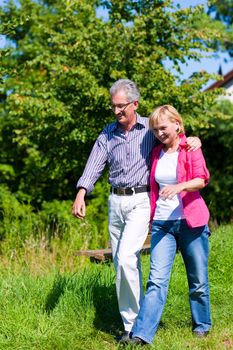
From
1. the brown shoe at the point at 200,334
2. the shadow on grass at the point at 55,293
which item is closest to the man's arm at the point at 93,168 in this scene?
the shadow on grass at the point at 55,293

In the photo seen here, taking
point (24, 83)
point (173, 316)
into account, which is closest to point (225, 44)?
point (24, 83)

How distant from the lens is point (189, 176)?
495 centimetres

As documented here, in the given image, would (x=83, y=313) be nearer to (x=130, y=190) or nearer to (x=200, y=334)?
(x=200, y=334)

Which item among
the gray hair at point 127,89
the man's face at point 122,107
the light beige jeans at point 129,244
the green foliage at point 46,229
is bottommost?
the green foliage at point 46,229

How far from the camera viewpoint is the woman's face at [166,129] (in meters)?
4.98

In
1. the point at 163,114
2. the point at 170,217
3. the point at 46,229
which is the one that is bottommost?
the point at 46,229

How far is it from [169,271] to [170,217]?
0.41 m

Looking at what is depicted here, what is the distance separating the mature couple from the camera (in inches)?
196

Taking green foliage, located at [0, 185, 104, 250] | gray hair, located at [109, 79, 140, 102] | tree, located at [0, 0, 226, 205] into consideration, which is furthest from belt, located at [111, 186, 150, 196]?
tree, located at [0, 0, 226, 205]

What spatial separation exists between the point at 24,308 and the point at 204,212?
1662 millimetres

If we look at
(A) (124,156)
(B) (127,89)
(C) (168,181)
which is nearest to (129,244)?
(C) (168,181)

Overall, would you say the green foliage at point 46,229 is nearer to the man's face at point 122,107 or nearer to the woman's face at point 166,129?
the man's face at point 122,107

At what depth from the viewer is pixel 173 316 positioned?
5.89 m

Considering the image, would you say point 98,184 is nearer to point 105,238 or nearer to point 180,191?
point 105,238
